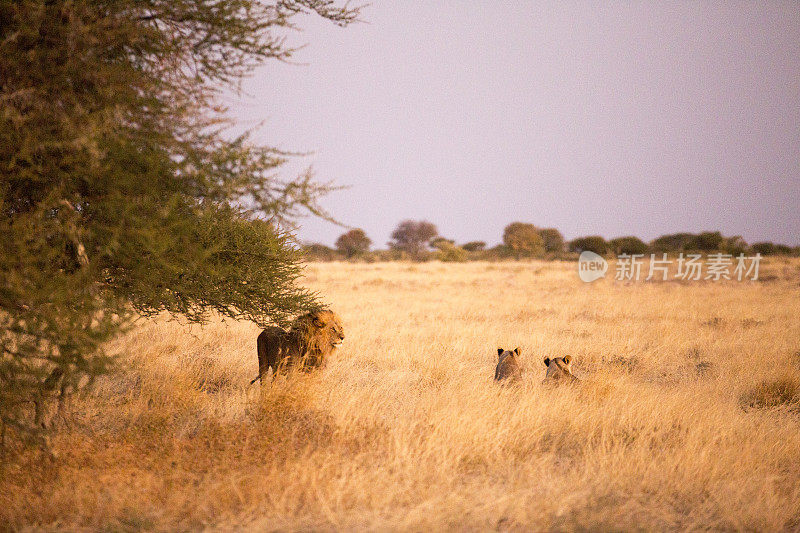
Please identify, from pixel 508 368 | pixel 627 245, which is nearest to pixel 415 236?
pixel 627 245

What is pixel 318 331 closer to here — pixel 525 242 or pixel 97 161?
pixel 97 161

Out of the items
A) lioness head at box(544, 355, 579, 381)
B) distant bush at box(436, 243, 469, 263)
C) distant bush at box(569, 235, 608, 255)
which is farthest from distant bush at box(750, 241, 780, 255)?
lioness head at box(544, 355, 579, 381)

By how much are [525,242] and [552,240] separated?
974 centimetres

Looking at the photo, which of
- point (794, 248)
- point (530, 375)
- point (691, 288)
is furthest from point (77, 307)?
point (794, 248)

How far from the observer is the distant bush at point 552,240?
238ft

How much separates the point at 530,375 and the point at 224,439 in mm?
4812

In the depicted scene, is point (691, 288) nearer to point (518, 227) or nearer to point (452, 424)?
point (452, 424)

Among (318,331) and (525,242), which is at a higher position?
(525,242)

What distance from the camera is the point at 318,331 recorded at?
5852 millimetres

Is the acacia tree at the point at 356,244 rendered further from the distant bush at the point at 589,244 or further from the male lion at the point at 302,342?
the male lion at the point at 302,342

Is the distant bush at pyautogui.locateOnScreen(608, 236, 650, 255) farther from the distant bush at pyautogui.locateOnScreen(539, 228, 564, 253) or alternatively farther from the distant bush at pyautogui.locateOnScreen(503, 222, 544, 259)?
the distant bush at pyautogui.locateOnScreen(503, 222, 544, 259)

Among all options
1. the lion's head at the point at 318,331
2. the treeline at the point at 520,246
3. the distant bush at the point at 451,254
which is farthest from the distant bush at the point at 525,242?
the lion's head at the point at 318,331

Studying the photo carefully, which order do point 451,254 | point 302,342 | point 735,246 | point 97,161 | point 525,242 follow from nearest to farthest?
point 97,161, point 302,342, point 735,246, point 451,254, point 525,242

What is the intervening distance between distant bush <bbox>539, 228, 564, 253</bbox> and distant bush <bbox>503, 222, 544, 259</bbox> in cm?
174
